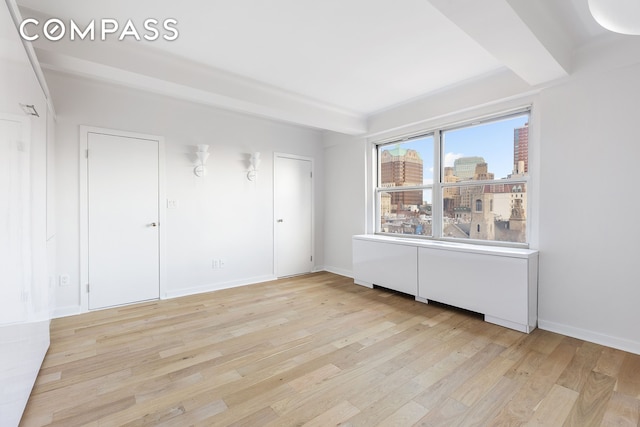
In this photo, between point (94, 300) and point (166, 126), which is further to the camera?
point (166, 126)

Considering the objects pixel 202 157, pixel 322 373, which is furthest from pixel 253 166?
pixel 322 373

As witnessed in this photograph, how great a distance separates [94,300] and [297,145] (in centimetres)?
357

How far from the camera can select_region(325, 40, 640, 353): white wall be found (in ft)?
7.75

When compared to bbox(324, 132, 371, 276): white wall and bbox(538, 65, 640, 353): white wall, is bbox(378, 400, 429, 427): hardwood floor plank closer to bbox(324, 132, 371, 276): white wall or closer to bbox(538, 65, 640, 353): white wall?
bbox(538, 65, 640, 353): white wall

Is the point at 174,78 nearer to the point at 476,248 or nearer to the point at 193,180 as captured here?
the point at 193,180

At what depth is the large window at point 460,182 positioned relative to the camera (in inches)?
124

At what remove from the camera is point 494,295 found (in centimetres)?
291

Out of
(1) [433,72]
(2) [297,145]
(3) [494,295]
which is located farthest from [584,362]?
(2) [297,145]

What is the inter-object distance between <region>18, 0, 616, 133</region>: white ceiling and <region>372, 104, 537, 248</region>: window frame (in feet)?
1.66

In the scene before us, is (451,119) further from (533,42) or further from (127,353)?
(127,353)

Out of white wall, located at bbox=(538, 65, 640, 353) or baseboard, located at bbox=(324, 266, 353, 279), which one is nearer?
white wall, located at bbox=(538, 65, 640, 353)

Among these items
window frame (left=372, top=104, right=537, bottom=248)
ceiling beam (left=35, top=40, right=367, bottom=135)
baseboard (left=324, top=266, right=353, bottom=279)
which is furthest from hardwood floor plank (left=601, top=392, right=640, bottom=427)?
ceiling beam (left=35, top=40, right=367, bottom=135)

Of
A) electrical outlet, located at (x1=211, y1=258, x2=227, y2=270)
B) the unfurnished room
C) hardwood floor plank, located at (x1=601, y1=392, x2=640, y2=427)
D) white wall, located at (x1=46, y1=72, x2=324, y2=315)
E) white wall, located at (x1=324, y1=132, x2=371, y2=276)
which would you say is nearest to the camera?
hardwood floor plank, located at (x1=601, y1=392, x2=640, y2=427)

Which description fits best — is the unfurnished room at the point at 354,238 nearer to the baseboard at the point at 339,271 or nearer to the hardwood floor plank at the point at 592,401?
the hardwood floor plank at the point at 592,401
